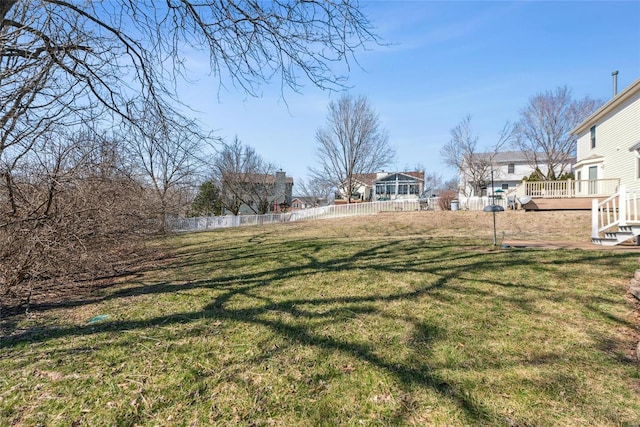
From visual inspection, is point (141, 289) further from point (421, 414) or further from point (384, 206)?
point (384, 206)

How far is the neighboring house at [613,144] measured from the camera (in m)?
13.3

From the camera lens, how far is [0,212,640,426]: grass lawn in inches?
79.9

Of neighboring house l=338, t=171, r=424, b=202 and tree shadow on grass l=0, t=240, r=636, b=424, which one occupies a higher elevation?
neighboring house l=338, t=171, r=424, b=202

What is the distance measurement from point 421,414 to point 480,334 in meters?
1.30

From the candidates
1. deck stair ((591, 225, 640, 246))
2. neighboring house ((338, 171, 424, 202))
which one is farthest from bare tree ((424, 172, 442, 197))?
deck stair ((591, 225, 640, 246))

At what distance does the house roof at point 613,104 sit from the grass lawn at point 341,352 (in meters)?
13.0

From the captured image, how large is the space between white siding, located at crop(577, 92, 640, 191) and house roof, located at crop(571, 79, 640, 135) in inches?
5.6

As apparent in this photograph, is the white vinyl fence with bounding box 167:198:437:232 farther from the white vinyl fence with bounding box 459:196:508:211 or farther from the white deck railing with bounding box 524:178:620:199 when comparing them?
the white deck railing with bounding box 524:178:620:199

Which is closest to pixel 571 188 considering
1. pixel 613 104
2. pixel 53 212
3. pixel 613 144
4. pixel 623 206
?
pixel 613 144

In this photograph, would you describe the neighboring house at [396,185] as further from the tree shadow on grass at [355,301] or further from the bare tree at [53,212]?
the bare tree at [53,212]

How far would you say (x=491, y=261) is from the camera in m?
5.46

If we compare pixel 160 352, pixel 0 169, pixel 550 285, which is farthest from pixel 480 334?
pixel 0 169

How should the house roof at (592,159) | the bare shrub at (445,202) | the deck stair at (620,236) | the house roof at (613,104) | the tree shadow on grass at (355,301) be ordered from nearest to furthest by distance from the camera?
the tree shadow on grass at (355,301)
the deck stair at (620,236)
the house roof at (613,104)
the house roof at (592,159)
the bare shrub at (445,202)

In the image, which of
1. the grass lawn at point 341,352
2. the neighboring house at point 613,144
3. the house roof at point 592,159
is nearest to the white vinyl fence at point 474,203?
the house roof at point 592,159
